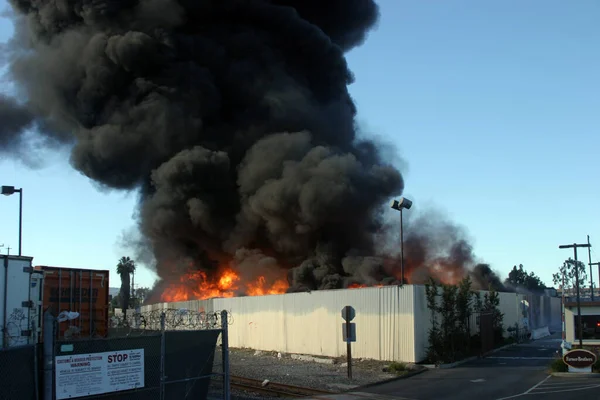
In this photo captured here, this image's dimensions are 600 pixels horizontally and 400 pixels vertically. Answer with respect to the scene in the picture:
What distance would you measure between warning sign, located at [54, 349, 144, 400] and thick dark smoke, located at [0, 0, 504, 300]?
26.7 m

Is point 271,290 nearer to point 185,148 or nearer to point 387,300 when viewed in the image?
point 185,148

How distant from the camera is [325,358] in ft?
86.4

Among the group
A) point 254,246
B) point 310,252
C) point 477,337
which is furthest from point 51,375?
point 254,246

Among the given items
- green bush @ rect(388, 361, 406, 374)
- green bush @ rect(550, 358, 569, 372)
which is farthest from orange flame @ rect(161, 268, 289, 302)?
green bush @ rect(550, 358, 569, 372)

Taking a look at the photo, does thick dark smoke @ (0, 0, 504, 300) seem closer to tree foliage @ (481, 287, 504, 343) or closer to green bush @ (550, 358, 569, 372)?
tree foliage @ (481, 287, 504, 343)

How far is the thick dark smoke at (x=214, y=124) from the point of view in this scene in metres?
40.0

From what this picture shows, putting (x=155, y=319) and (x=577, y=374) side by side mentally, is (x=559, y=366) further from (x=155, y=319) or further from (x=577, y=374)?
(x=155, y=319)

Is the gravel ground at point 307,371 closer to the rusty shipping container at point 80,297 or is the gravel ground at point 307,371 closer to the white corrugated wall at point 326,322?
the white corrugated wall at point 326,322

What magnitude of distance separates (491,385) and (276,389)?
20.7ft

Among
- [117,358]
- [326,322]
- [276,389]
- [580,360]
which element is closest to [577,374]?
[580,360]

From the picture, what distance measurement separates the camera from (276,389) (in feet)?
57.6

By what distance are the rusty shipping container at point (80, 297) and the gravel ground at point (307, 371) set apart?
12.0ft

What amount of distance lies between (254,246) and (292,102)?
1089cm

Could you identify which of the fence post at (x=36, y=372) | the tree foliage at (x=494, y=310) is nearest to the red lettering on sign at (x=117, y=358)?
the fence post at (x=36, y=372)
